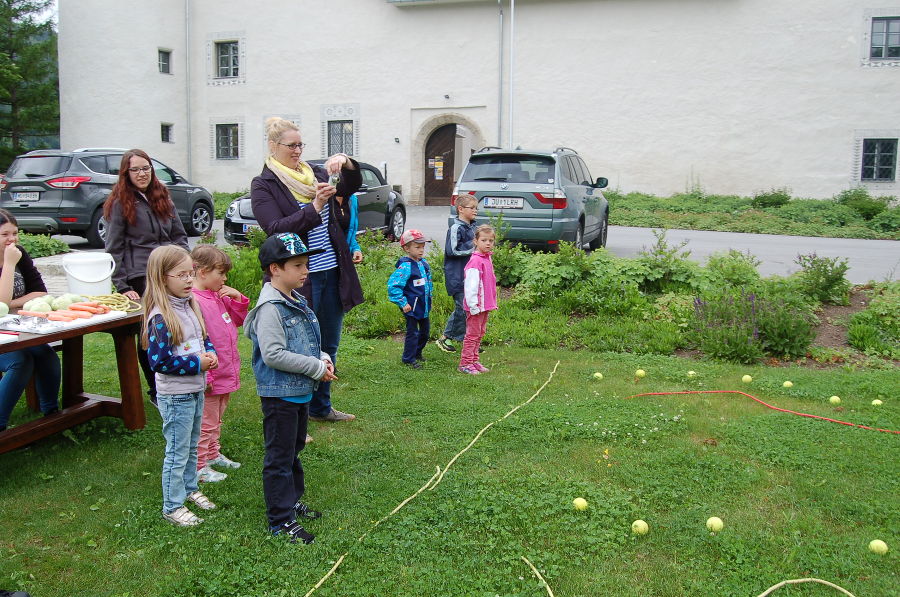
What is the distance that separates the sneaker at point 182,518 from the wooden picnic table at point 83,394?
1.17m

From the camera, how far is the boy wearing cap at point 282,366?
358cm

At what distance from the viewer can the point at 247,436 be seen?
5.08 m

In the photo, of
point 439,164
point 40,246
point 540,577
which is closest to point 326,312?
point 540,577

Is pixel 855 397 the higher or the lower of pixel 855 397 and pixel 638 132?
the lower

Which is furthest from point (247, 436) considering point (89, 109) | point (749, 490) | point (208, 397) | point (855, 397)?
point (89, 109)

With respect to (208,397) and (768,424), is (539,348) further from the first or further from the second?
(208,397)

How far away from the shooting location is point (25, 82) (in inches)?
1226

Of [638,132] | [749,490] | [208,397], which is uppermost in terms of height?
[638,132]

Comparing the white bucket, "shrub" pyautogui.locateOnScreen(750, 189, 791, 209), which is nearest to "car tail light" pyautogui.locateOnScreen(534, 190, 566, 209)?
the white bucket

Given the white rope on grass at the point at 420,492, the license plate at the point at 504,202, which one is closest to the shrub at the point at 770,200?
the license plate at the point at 504,202

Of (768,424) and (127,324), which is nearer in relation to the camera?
(127,324)

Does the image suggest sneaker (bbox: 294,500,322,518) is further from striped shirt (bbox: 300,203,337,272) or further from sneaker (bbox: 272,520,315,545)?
striped shirt (bbox: 300,203,337,272)

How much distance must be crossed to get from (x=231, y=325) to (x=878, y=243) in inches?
647

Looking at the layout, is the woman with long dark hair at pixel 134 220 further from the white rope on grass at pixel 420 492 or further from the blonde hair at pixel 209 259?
the white rope on grass at pixel 420 492
